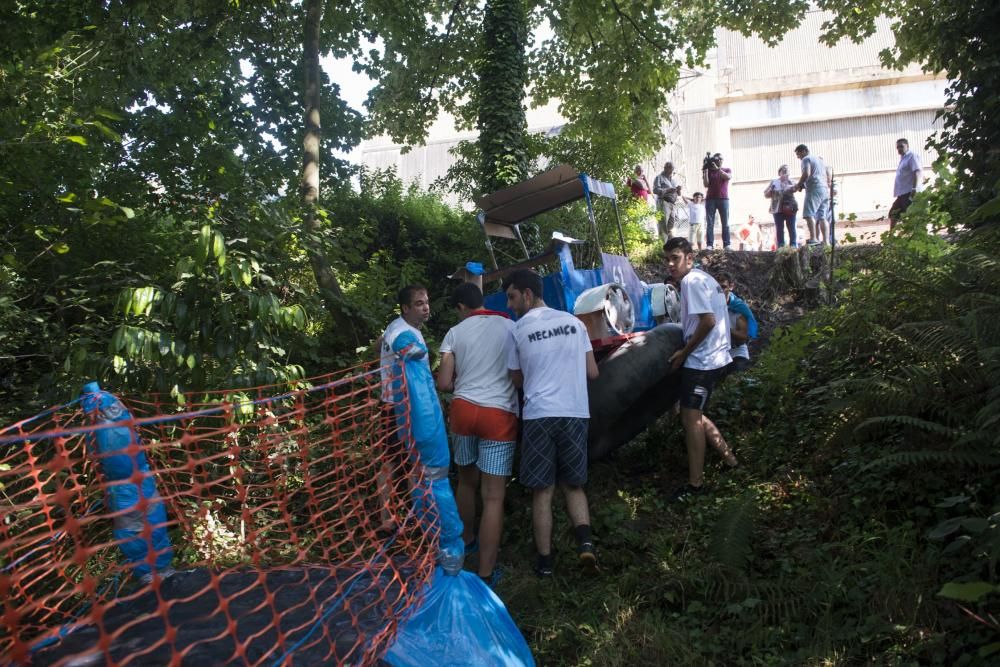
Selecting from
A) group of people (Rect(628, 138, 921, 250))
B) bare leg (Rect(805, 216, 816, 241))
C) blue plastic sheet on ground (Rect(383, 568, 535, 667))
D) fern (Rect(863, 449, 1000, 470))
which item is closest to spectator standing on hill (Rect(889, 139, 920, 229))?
group of people (Rect(628, 138, 921, 250))

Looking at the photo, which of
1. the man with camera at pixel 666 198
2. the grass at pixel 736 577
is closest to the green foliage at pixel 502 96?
the man with camera at pixel 666 198

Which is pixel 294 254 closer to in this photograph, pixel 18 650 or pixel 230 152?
pixel 230 152

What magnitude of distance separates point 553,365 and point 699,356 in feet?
3.61

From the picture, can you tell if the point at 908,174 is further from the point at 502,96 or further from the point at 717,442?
the point at 717,442

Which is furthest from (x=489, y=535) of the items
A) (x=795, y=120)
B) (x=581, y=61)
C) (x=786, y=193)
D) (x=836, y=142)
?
(x=836, y=142)

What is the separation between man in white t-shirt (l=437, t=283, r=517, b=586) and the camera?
4.24m

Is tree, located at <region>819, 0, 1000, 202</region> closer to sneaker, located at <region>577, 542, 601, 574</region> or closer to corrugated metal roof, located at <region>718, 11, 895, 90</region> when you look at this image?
sneaker, located at <region>577, 542, 601, 574</region>

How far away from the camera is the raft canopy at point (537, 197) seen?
24.0ft

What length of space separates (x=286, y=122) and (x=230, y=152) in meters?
8.95

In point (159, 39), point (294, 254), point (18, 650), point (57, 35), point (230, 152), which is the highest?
point (159, 39)

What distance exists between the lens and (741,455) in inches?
202

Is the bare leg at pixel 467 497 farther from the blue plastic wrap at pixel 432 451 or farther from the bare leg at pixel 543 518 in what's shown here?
the blue plastic wrap at pixel 432 451

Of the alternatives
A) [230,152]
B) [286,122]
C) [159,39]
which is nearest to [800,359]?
[230,152]

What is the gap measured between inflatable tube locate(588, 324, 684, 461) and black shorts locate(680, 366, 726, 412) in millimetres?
255
